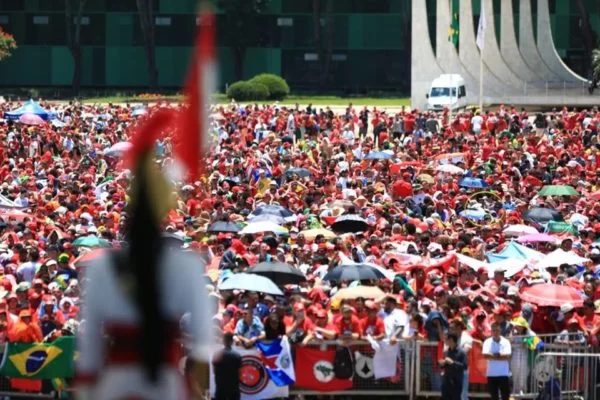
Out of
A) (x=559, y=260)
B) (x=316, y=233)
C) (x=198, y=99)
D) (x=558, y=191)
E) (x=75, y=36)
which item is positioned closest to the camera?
(x=198, y=99)

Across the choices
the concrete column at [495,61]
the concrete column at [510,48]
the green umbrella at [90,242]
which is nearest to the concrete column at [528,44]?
the concrete column at [510,48]

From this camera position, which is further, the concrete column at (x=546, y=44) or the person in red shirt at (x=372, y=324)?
the concrete column at (x=546, y=44)

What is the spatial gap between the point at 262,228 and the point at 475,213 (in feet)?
15.5

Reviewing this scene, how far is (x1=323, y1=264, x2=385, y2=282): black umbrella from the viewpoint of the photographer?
16.5 metres

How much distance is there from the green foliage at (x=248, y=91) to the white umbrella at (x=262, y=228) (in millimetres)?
49352

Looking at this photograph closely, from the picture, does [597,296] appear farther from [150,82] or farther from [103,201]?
[150,82]

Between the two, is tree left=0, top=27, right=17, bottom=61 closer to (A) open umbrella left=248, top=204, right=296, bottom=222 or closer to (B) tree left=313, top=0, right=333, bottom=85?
(B) tree left=313, top=0, right=333, bottom=85

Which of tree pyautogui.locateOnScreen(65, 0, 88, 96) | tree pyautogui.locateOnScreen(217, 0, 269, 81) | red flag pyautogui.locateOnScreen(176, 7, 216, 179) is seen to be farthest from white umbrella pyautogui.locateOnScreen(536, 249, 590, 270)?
tree pyautogui.locateOnScreen(65, 0, 88, 96)

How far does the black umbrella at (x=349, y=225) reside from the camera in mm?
22172

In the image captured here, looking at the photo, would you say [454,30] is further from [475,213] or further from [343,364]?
[343,364]

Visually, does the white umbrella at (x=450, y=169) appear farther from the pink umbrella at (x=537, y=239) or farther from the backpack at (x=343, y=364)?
the backpack at (x=343, y=364)

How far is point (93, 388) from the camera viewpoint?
546 centimetres

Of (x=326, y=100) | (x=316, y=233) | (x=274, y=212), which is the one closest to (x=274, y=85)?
(x=326, y=100)

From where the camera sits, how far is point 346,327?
48.2ft
